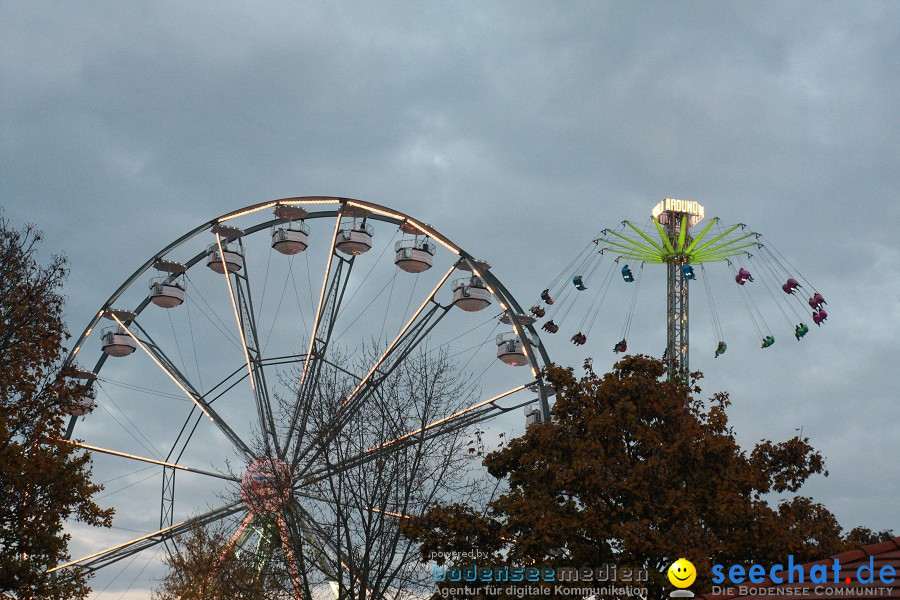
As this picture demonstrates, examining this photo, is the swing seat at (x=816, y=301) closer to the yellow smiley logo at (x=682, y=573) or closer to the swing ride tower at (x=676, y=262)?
the swing ride tower at (x=676, y=262)

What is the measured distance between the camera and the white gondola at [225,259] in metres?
29.6

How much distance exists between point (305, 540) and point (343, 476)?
128 cm

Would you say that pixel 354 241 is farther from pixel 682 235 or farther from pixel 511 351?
pixel 682 235

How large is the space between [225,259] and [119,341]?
426cm

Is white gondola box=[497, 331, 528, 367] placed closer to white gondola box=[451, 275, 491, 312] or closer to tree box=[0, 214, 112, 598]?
white gondola box=[451, 275, 491, 312]

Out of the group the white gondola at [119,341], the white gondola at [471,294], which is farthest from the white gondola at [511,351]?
the white gondola at [119,341]

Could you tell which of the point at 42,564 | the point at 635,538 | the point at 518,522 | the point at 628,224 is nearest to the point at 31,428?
the point at 42,564

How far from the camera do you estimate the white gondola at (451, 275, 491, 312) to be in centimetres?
2853

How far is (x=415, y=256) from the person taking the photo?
28703 mm

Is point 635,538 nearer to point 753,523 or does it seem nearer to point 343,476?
point 753,523

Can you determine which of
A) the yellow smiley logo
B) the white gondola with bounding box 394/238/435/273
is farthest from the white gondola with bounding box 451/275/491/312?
the yellow smiley logo

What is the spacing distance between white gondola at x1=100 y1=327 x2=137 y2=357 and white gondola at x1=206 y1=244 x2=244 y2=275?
10.9 ft

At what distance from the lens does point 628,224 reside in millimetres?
43406

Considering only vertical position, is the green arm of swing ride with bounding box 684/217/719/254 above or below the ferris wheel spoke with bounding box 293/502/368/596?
above
